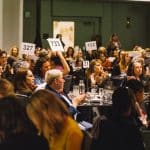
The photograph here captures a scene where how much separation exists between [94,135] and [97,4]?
18.4 meters

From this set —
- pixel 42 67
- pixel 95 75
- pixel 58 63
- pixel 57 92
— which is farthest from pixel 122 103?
pixel 95 75

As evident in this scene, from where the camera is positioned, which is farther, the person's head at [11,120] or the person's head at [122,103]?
the person's head at [122,103]

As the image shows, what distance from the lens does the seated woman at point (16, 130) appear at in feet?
11.0

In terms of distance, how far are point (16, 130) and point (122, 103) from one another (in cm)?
122

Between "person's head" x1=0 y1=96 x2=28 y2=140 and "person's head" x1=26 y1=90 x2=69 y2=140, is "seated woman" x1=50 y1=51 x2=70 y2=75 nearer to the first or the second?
"person's head" x1=26 y1=90 x2=69 y2=140

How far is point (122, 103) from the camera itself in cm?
436

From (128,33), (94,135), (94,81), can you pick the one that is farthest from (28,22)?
(94,135)

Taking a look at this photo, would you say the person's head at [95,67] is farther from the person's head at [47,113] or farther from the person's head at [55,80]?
the person's head at [47,113]

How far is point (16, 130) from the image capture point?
3406 millimetres

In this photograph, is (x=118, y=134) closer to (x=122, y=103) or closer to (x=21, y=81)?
(x=122, y=103)

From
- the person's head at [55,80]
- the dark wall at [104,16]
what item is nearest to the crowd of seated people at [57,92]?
the person's head at [55,80]

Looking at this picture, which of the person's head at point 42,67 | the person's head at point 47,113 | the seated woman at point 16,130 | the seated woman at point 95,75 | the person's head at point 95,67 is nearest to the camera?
the seated woman at point 16,130

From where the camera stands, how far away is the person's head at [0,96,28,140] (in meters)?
3.41

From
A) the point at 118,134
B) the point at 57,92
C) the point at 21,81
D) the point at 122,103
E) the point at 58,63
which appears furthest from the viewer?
the point at 58,63
